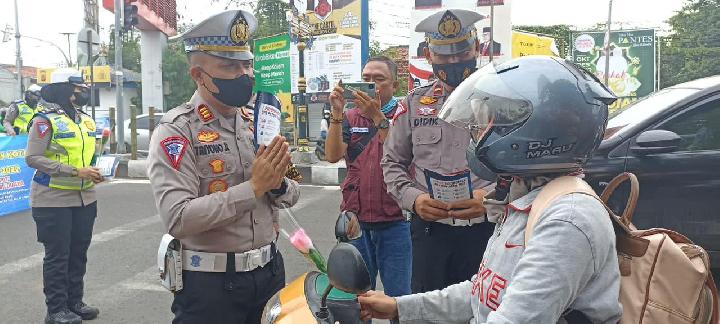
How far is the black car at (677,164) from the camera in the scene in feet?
15.3

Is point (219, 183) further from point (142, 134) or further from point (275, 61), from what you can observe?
point (142, 134)

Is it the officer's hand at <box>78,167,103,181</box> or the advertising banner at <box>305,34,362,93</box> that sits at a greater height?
the advertising banner at <box>305,34,362,93</box>

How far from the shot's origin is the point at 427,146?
3.13m

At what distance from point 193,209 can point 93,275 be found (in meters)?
4.05

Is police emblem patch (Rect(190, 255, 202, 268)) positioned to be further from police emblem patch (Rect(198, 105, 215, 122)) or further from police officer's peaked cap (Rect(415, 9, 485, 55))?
police officer's peaked cap (Rect(415, 9, 485, 55))

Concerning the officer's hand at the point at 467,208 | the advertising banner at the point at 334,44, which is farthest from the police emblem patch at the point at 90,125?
the advertising banner at the point at 334,44

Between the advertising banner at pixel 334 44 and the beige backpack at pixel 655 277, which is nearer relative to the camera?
the beige backpack at pixel 655 277

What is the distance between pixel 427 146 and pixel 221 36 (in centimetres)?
117

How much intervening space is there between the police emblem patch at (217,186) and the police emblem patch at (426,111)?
3.75 feet

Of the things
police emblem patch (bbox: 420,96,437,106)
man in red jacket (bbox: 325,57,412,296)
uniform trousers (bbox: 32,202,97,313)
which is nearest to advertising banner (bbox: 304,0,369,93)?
uniform trousers (bbox: 32,202,97,313)

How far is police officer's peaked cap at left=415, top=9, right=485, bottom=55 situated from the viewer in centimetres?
306

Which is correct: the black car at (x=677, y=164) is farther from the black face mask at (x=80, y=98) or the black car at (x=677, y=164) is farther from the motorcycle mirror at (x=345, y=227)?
the black face mask at (x=80, y=98)

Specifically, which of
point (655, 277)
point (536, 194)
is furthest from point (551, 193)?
point (655, 277)

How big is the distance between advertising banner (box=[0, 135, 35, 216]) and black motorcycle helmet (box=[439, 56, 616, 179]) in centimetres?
925
